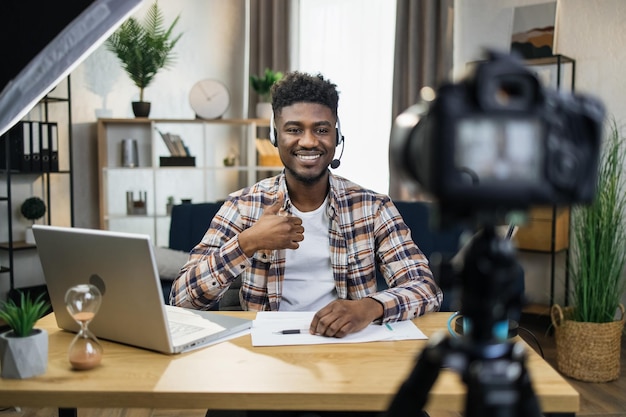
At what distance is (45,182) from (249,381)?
3.56 m

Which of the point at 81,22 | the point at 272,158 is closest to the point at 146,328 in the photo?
the point at 81,22

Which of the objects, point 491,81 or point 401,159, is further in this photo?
point 401,159

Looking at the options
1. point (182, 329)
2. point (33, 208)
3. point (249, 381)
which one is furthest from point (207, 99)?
point (249, 381)

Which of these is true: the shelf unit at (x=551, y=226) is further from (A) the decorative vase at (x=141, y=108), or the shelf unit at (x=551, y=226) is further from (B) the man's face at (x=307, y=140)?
(A) the decorative vase at (x=141, y=108)

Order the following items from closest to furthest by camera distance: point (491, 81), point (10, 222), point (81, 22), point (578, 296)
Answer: point (491, 81) → point (81, 22) → point (578, 296) → point (10, 222)

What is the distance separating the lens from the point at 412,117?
59cm

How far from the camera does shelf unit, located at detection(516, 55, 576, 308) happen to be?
3605 mm

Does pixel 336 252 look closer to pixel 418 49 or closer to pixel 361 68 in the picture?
pixel 418 49

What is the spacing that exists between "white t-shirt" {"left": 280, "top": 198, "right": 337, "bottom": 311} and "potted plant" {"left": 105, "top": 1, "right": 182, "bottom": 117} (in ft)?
9.21

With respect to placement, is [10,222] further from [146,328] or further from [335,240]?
[146,328]

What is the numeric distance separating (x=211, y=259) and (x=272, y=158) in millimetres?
2914

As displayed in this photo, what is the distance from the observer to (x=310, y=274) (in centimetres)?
173

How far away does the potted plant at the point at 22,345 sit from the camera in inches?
40.9

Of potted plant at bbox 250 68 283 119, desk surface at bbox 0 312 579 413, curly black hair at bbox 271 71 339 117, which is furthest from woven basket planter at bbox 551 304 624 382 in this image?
potted plant at bbox 250 68 283 119
